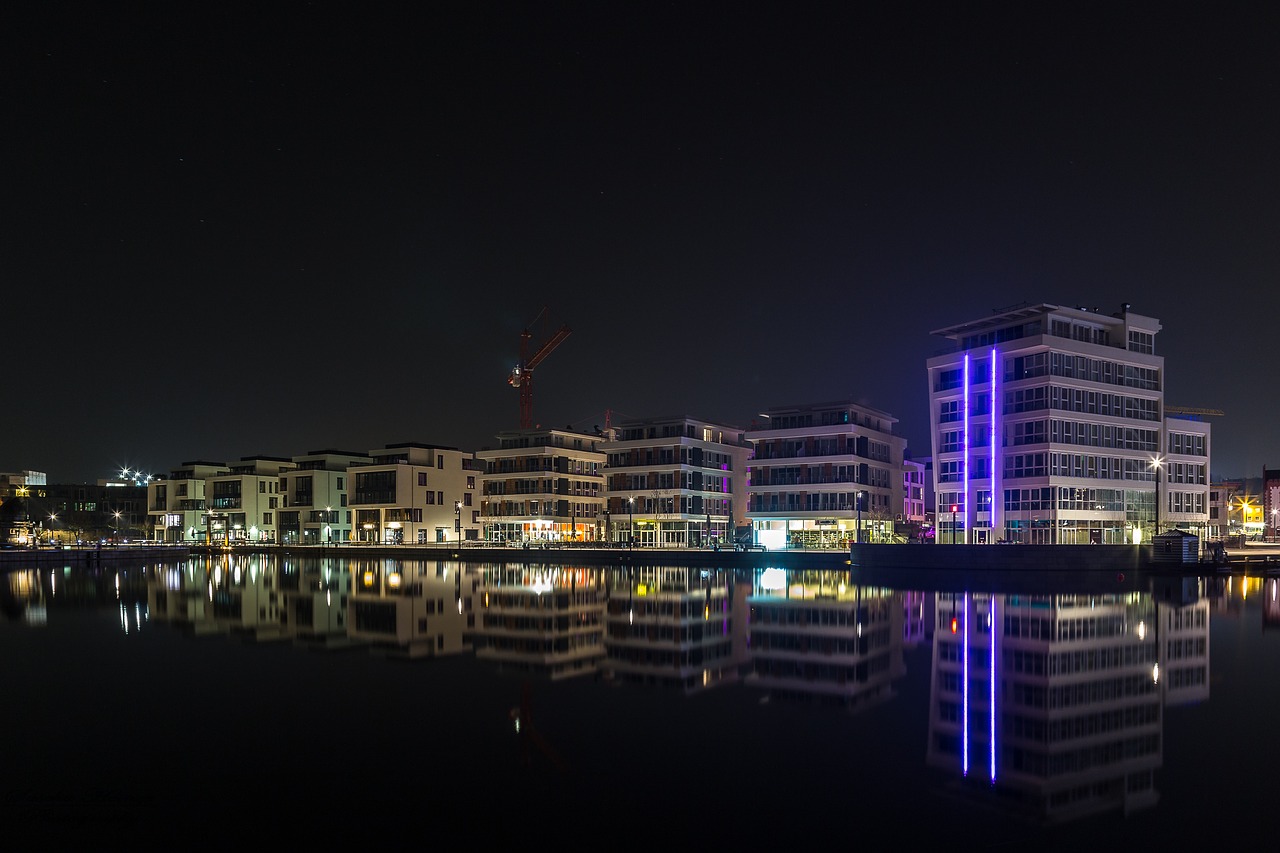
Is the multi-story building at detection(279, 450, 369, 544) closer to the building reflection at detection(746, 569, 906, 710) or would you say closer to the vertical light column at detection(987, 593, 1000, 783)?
the building reflection at detection(746, 569, 906, 710)

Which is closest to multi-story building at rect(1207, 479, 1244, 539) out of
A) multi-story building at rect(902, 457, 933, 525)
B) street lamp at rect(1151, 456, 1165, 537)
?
multi-story building at rect(902, 457, 933, 525)

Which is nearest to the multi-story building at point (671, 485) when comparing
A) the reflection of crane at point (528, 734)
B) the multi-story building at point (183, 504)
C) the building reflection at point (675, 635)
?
the building reflection at point (675, 635)

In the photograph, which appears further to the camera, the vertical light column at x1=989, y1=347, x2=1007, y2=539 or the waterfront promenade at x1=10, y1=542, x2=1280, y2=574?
the vertical light column at x1=989, y1=347, x2=1007, y2=539

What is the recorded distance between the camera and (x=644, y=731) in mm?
14844

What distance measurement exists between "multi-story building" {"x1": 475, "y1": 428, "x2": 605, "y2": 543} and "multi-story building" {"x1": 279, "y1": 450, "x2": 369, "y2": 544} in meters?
24.4

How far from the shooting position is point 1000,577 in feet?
182

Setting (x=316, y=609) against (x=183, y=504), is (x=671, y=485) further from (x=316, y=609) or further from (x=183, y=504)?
(x=183, y=504)

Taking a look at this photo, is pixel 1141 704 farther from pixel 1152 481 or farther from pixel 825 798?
pixel 1152 481

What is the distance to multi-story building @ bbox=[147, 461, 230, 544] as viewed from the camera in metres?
148

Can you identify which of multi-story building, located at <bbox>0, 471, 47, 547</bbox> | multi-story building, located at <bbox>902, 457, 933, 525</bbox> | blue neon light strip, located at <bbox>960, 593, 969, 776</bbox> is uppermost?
multi-story building, located at <bbox>902, 457, 933, 525</bbox>

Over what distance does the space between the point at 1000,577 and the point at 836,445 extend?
116 ft

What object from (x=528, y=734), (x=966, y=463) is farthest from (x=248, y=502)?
(x=528, y=734)

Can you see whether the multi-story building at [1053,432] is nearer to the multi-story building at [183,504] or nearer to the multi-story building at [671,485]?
the multi-story building at [671,485]

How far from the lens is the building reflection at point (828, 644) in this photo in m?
18.5
